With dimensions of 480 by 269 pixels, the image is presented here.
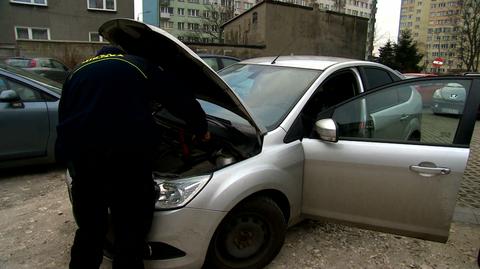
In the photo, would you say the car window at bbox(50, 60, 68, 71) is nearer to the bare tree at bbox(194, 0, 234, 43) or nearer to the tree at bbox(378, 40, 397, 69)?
the tree at bbox(378, 40, 397, 69)

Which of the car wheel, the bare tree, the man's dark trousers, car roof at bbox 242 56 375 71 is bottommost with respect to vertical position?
the car wheel

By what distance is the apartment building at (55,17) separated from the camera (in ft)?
75.2

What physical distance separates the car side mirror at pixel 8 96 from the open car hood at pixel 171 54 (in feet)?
8.07

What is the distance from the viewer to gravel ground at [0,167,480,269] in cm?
311

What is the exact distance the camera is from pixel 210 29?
191 ft

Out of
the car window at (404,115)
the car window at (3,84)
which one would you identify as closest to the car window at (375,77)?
→ the car window at (404,115)

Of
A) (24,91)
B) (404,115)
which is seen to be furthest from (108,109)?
(24,91)

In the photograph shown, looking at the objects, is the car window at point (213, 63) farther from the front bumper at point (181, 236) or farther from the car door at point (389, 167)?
the front bumper at point (181, 236)

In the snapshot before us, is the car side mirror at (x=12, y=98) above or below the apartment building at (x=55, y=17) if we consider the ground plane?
below

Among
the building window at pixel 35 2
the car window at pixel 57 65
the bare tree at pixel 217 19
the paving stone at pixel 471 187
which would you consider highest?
the bare tree at pixel 217 19

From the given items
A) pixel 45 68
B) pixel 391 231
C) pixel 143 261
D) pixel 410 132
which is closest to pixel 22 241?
pixel 143 261

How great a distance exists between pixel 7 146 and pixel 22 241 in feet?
5.83

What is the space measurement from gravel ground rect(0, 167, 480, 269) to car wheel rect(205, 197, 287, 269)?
25 cm

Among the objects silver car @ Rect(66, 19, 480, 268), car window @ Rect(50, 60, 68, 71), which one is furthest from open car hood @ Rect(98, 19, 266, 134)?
car window @ Rect(50, 60, 68, 71)
